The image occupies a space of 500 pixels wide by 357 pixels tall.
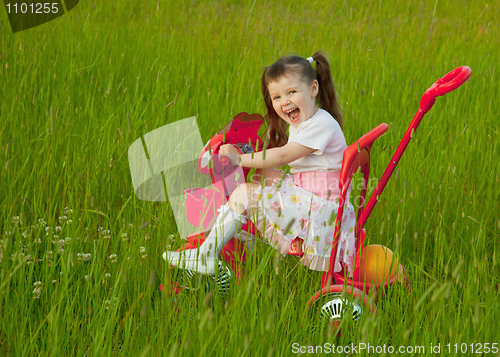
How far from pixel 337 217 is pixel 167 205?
630 millimetres

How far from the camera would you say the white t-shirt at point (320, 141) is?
1840mm

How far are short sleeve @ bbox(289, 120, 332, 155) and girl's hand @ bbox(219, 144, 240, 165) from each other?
25 cm

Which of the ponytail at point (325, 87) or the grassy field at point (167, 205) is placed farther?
the ponytail at point (325, 87)

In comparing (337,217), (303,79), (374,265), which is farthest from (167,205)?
(374,265)

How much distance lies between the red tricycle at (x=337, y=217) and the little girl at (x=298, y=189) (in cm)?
5

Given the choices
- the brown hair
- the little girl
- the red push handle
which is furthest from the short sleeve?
the red push handle

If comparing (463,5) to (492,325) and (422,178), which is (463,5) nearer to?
(422,178)

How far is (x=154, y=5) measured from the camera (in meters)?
5.75

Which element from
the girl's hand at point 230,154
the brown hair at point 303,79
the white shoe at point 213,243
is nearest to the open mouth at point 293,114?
the brown hair at point 303,79

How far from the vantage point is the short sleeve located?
1.83m

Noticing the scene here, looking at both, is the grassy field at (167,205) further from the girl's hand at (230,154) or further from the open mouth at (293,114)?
the open mouth at (293,114)

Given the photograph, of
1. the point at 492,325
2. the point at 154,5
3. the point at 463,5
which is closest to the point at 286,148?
the point at 492,325

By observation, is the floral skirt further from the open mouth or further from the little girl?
the open mouth

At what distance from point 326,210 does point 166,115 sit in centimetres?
163
